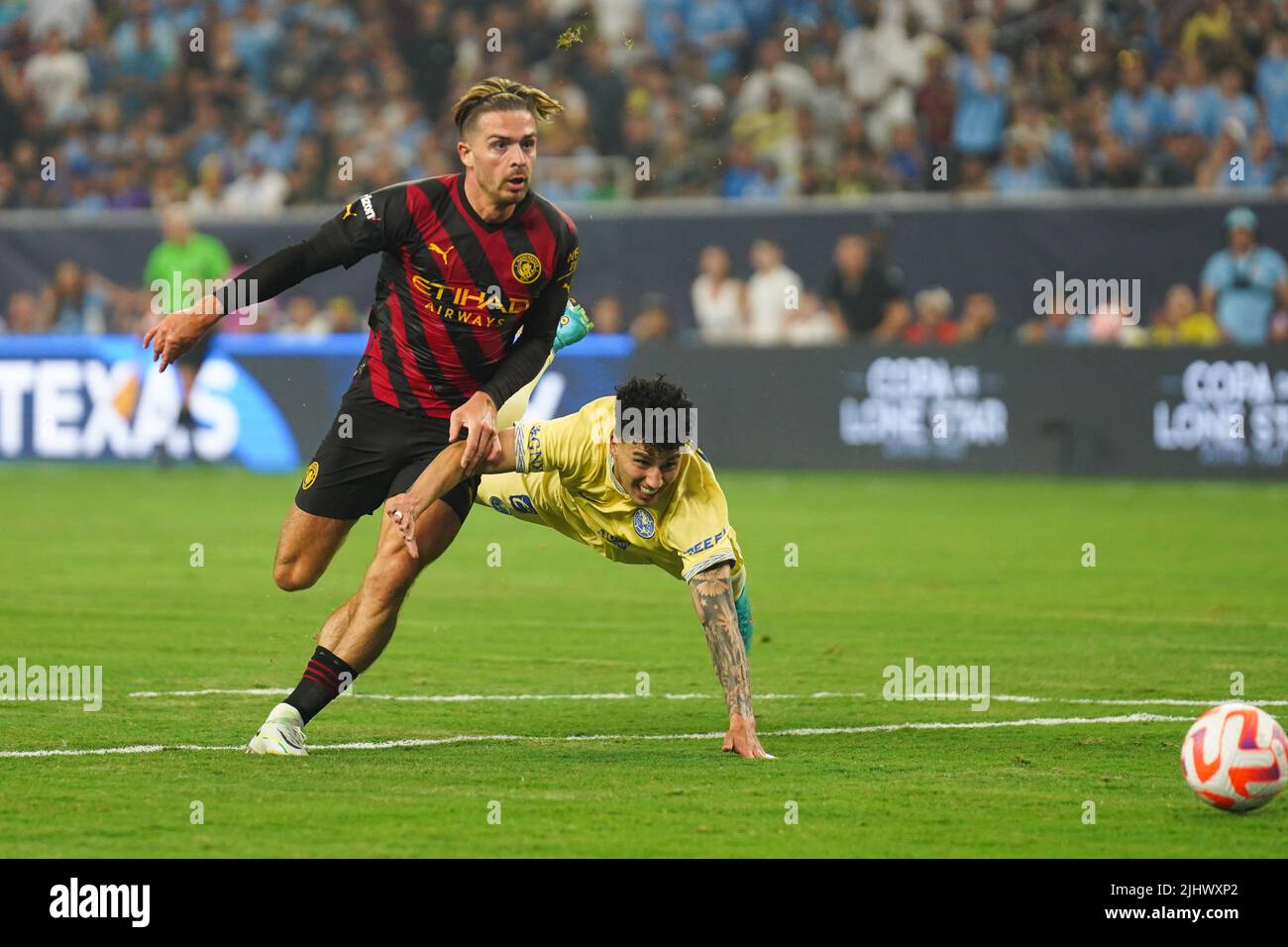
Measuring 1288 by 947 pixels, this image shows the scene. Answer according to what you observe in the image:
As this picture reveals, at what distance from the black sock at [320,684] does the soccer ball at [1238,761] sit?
3249 mm

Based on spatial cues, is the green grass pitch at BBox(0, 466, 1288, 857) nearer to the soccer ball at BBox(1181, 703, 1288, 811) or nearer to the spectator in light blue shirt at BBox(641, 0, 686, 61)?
the soccer ball at BBox(1181, 703, 1288, 811)

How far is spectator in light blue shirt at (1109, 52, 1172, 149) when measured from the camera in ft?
72.3

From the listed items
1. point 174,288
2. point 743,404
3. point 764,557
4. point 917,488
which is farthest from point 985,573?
point 174,288

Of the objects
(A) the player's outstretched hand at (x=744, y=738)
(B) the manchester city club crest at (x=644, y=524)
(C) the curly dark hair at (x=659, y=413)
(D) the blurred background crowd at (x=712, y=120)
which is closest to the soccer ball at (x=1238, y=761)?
(A) the player's outstretched hand at (x=744, y=738)

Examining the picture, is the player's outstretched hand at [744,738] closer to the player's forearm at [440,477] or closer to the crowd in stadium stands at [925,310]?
the player's forearm at [440,477]

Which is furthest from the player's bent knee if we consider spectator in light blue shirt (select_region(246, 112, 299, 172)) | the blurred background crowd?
spectator in light blue shirt (select_region(246, 112, 299, 172))

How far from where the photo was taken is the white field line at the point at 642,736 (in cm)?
791

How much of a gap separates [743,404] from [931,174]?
3.46 metres

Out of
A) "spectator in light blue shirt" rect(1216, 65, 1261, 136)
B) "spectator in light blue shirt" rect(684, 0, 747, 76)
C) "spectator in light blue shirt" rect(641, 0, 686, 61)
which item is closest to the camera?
"spectator in light blue shirt" rect(1216, 65, 1261, 136)

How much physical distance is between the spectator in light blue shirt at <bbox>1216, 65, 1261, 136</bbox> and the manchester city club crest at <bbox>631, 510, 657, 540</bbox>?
1485 cm

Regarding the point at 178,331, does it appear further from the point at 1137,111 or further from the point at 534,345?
the point at 1137,111

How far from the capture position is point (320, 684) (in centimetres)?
811

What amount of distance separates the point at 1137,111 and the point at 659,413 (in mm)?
15480

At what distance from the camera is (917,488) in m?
20.7
